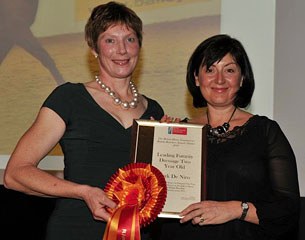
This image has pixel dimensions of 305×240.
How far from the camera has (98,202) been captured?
160 cm

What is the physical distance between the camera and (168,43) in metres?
2.72

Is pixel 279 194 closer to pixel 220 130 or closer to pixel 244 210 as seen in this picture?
pixel 244 210

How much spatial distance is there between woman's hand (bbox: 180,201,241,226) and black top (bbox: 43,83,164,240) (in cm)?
26

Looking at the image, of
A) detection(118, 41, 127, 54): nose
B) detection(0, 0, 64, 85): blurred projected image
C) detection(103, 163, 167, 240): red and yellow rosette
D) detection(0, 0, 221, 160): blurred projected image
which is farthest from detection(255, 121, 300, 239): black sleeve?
Result: detection(0, 0, 64, 85): blurred projected image

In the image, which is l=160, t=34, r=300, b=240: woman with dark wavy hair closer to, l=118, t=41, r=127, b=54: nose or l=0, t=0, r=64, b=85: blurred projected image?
l=118, t=41, r=127, b=54: nose

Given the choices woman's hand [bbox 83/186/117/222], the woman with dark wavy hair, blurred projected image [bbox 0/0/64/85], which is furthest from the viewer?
blurred projected image [bbox 0/0/64/85]

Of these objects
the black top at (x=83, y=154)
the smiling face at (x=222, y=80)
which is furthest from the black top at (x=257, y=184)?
the black top at (x=83, y=154)

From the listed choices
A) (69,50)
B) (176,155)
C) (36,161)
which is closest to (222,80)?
(176,155)

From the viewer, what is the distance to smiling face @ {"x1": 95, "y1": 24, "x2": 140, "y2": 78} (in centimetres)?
183

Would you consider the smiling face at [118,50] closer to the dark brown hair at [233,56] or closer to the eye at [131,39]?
the eye at [131,39]

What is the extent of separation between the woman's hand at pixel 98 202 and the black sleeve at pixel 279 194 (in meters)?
0.44

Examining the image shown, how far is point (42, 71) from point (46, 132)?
1304mm

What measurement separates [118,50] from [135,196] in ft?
1.55

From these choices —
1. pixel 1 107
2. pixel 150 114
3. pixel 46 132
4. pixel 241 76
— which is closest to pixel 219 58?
pixel 241 76
